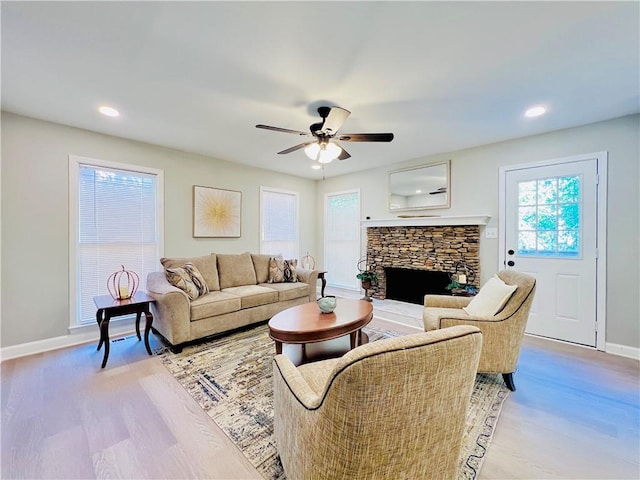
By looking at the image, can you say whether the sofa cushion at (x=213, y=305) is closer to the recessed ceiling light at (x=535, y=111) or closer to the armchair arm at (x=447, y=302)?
the armchair arm at (x=447, y=302)

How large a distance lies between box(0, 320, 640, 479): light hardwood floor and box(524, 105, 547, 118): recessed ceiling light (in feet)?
8.27

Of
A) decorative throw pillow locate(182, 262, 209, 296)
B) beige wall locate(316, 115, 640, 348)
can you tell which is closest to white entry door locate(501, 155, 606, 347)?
beige wall locate(316, 115, 640, 348)

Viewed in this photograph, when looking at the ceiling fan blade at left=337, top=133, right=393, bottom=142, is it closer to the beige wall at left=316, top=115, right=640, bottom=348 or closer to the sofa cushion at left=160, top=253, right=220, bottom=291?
the beige wall at left=316, top=115, right=640, bottom=348

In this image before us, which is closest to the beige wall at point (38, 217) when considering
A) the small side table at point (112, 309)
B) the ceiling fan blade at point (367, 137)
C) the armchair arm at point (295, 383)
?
the small side table at point (112, 309)

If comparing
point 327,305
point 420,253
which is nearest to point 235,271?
point 327,305

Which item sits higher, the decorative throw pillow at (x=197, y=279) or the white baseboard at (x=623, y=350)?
the decorative throw pillow at (x=197, y=279)

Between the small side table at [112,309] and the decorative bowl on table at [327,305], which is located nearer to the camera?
the small side table at [112,309]

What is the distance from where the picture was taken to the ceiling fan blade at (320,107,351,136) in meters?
2.18

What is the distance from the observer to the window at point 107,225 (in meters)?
3.06

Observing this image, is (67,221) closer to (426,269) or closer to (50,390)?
(50,390)

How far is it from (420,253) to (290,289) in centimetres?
222

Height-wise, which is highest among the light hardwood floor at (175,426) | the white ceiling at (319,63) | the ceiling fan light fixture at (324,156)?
the white ceiling at (319,63)

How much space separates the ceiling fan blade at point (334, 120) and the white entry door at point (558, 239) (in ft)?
8.58

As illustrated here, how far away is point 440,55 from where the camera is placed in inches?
72.9
